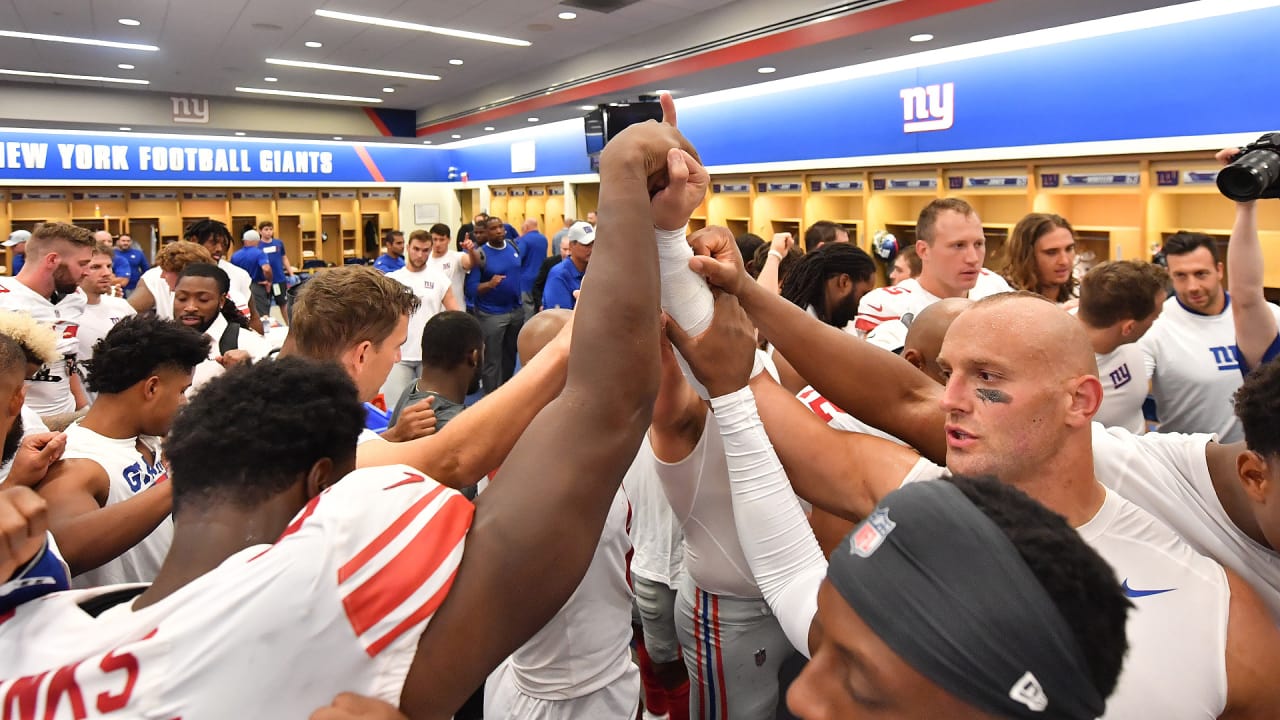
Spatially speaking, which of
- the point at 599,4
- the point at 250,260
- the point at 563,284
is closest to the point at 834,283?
the point at 563,284

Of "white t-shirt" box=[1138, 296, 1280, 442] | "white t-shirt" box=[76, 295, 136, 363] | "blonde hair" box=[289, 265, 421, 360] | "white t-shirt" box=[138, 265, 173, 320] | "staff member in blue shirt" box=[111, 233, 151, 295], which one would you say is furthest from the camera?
"staff member in blue shirt" box=[111, 233, 151, 295]

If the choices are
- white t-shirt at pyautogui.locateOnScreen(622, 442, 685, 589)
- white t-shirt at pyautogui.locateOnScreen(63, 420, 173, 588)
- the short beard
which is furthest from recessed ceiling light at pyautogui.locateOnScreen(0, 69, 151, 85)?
white t-shirt at pyautogui.locateOnScreen(622, 442, 685, 589)

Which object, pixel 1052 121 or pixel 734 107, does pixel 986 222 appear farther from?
pixel 734 107

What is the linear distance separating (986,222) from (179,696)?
820 centimetres

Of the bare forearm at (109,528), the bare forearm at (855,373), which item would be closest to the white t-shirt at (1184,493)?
the bare forearm at (855,373)

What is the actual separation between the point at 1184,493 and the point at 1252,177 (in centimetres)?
117

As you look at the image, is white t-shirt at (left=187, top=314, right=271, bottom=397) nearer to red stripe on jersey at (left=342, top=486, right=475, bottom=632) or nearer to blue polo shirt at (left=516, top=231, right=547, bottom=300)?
red stripe on jersey at (left=342, top=486, right=475, bottom=632)

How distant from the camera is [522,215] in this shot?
15.7 metres

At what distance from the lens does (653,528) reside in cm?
256

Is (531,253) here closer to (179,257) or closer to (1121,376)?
(179,257)

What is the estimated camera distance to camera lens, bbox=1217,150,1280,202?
211 cm

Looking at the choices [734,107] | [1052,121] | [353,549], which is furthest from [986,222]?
[353,549]

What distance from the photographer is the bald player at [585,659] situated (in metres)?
1.92

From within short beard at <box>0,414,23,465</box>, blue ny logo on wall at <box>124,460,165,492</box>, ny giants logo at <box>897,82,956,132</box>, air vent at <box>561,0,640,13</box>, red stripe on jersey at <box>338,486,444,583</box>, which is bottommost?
blue ny logo on wall at <box>124,460,165,492</box>
